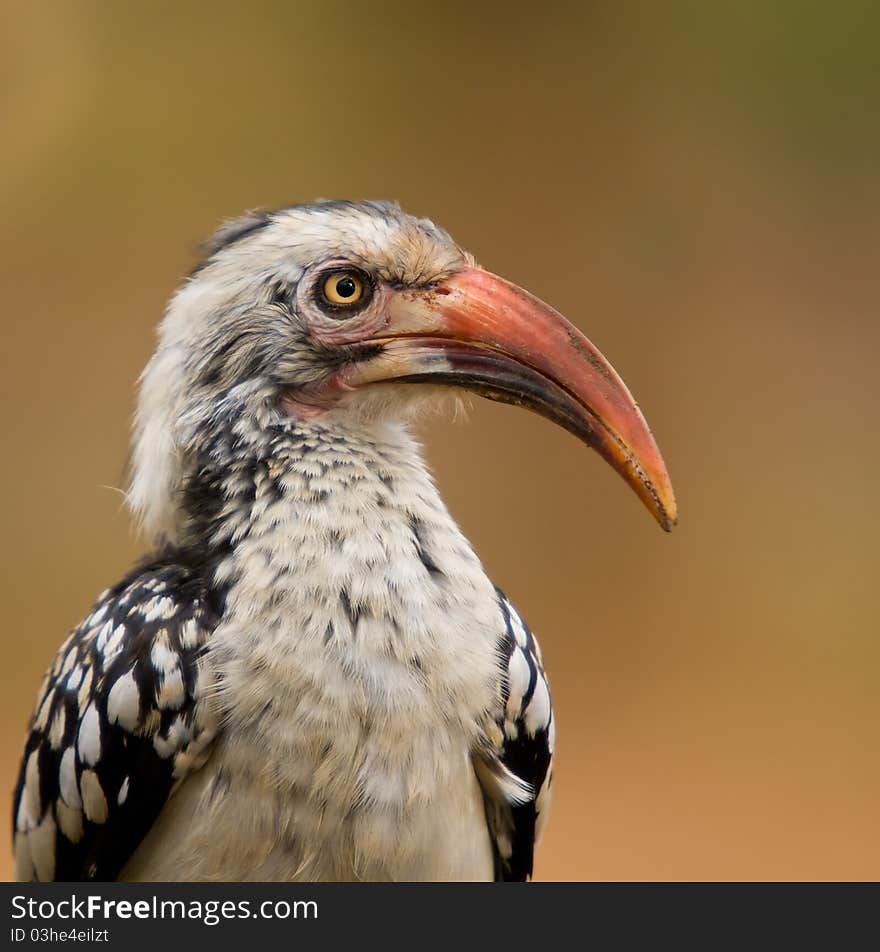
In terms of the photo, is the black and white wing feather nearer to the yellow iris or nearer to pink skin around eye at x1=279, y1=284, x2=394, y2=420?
pink skin around eye at x1=279, y1=284, x2=394, y2=420

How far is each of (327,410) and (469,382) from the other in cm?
25

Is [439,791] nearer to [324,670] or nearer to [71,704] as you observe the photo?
[324,670]

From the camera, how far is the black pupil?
2.21 m

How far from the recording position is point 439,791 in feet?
6.86

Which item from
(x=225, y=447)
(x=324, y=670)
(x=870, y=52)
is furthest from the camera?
(x=870, y=52)

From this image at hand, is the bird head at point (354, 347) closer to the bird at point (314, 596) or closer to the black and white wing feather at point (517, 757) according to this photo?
the bird at point (314, 596)

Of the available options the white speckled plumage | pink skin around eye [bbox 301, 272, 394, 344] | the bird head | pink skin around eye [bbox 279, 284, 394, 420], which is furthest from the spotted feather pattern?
pink skin around eye [bbox 301, 272, 394, 344]

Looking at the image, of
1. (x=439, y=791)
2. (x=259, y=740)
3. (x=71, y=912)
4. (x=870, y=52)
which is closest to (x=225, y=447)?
(x=259, y=740)

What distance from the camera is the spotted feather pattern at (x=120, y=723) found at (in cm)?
205

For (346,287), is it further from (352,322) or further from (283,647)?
(283,647)

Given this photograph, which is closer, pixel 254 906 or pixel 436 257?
pixel 254 906

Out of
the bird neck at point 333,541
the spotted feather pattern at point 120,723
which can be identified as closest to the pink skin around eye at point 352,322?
the bird neck at point 333,541

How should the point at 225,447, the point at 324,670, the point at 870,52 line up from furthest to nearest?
1. the point at 870,52
2. the point at 225,447
3. the point at 324,670

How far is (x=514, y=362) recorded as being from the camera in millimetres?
2186
